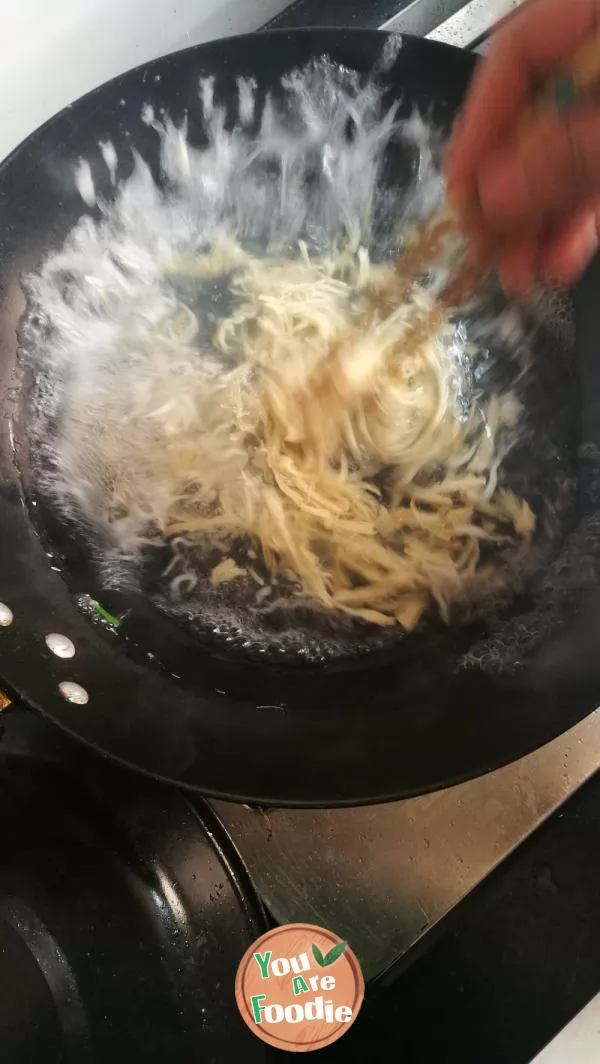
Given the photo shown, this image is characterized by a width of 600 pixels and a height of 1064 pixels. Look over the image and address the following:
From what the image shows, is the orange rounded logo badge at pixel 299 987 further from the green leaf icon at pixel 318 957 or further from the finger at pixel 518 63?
the finger at pixel 518 63

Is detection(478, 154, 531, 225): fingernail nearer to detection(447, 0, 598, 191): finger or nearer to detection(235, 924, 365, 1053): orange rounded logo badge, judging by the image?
detection(447, 0, 598, 191): finger

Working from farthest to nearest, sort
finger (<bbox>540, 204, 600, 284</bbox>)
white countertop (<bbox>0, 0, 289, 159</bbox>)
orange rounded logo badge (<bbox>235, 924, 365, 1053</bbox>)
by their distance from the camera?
white countertop (<bbox>0, 0, 289, 159</bbox>) < orange rounded logo badge (<bbox>235, 924, 365, 1053</bbox>) < finger (<bbox>540, 204, 600, 284</bbox>)

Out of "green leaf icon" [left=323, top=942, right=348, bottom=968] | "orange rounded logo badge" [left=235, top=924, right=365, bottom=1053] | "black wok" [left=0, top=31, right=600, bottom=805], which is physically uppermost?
"black wok" [left=0, top=31, right=600, bottom=805]

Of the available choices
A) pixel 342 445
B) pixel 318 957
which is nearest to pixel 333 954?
pixel 318 957

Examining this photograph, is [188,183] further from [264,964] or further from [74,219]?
[264,964]

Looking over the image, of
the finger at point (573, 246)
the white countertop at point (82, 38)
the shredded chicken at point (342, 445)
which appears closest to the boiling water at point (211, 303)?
the shredded chicken at point (342, 445)

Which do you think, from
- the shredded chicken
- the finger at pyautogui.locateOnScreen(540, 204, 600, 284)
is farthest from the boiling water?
the finger at pyautogui.locateOnScreen(540, 204, 600, 284)

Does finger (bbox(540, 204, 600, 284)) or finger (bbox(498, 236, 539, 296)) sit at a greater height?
finger (bbox(540, 204, 600, 284))

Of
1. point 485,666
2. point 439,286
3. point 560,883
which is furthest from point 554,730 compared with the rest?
point 439,286
